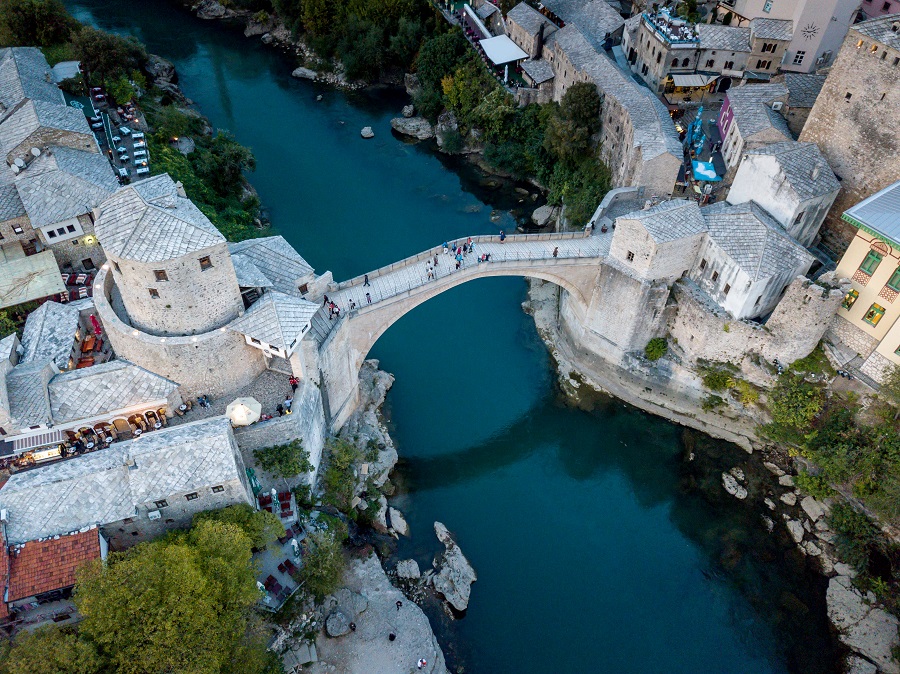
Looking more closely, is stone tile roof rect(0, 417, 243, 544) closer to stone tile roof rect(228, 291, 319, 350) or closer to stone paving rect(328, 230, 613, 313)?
stone tile roof rect(228, 291, 319, 350)

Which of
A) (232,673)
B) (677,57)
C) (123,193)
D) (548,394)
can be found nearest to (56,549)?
(232,673)

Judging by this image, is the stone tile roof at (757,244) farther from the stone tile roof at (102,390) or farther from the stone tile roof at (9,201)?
the stone tile roof at (9,201)

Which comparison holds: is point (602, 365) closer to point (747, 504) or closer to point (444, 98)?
point (747, 504)

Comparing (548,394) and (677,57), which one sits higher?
(677,57)

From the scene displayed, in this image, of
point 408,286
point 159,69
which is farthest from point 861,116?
point 159,69

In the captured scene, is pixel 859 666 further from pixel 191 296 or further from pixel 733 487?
pixel 191 296
